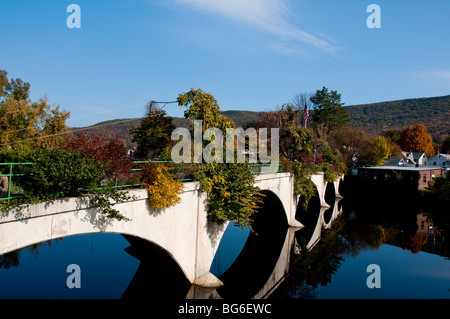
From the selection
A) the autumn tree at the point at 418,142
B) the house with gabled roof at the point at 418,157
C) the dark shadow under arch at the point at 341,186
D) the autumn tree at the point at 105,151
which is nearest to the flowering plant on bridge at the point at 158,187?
the autumn tree at the point at 105,151

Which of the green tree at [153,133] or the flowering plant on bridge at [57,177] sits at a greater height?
the green tree at [153,133]

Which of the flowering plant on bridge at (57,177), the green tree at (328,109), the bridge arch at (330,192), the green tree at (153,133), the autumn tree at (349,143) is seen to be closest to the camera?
the flowering plant on bridge at (57,177)

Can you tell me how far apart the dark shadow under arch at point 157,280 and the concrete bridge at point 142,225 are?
0.56 meters

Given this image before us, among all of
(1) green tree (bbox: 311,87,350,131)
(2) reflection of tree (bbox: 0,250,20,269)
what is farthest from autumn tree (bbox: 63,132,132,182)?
(1) green tree (bbox: 311,87,350,131)

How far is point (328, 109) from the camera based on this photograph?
59250 mm

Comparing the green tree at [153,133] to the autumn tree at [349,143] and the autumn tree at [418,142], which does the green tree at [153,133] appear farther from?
the autumn tree at [418,142]

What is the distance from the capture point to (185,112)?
15797 millimetres

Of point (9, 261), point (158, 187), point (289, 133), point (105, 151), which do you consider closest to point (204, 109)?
point (158, 187)

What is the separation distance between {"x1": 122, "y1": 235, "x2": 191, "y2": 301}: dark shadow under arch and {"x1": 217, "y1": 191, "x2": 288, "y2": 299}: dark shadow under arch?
1821 mm

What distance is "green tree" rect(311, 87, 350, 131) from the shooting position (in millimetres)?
59188

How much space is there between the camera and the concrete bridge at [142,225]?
6715 mm
